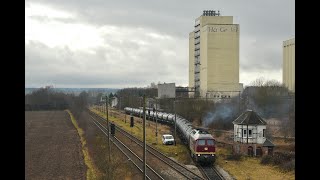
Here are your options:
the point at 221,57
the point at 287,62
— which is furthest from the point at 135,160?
the point at 221,57

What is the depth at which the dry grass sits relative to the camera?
2661 cm

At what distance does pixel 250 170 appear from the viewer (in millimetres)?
28766


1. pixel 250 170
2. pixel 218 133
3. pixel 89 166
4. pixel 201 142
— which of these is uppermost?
pixel 201 142

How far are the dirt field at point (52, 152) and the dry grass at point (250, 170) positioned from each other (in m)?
9.90

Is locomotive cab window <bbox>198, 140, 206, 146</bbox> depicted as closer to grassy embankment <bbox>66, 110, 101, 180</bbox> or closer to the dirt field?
grassy embankment <bbox>66, 110, 101, 180</bbox>

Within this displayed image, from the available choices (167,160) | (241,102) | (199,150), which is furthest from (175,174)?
(241,102)

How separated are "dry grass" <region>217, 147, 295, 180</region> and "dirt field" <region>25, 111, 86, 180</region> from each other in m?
9.90

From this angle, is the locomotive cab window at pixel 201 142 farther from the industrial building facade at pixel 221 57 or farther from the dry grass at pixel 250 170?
the industrial building facade at pixel 221 57

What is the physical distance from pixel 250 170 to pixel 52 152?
1693cm

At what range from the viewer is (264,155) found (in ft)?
110

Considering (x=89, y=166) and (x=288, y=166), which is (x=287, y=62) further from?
(x=89, y=166)

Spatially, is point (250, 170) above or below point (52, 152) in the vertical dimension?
below
